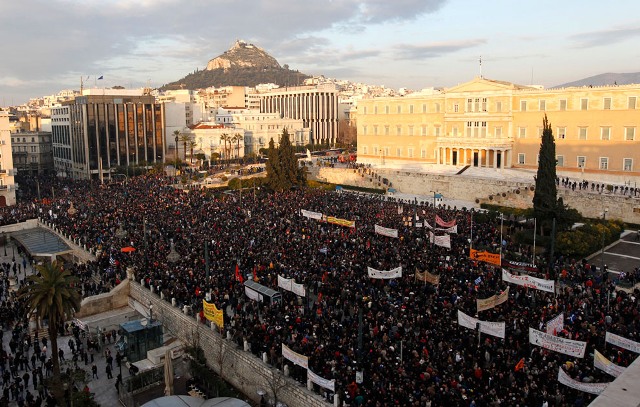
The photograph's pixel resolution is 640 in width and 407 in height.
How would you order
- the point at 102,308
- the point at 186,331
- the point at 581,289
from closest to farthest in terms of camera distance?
the point at 581,289 < the point at 186,331 < the point at 102,308

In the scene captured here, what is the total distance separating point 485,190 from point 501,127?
12.8 meters

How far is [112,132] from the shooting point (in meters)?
81.6

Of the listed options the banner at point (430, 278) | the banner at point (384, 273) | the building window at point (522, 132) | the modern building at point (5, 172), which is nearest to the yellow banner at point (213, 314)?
the banner at point (384, 273)

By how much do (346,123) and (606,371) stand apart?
127 meters

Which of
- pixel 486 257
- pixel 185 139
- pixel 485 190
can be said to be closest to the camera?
pixel 486 257

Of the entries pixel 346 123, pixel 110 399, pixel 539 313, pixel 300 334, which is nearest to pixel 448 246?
pixel 539 313

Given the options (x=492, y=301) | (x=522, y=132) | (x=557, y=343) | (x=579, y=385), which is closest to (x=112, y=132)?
(x=522, y=132)

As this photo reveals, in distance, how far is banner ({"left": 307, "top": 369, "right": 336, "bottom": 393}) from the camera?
16.9 metres

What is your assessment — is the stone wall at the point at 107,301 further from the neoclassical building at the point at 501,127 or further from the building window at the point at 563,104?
the building window at the point at 563,104

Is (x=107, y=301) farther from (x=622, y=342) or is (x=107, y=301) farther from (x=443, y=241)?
(x=622, y=342)

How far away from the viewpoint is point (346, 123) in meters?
140

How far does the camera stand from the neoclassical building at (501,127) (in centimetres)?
5084

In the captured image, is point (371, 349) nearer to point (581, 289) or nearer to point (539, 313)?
point (539, 313)

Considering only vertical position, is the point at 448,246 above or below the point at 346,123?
below
